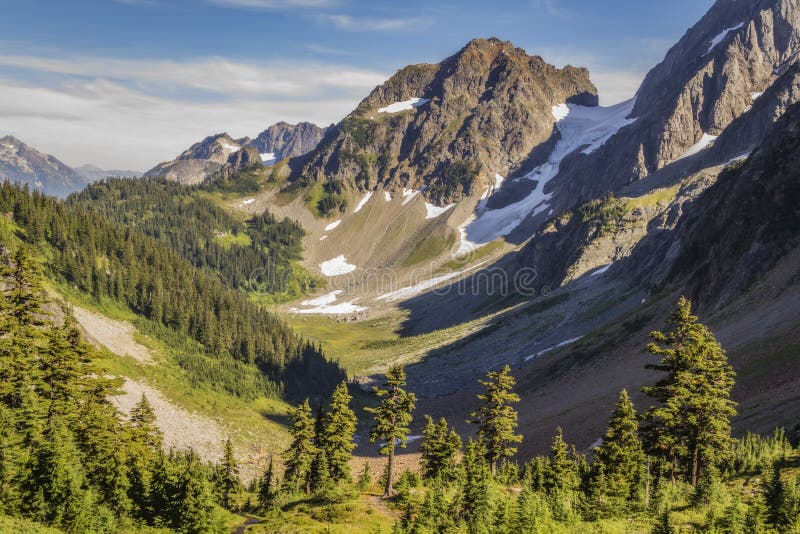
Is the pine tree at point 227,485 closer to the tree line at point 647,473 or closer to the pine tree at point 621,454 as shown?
the tree line at point 647,473

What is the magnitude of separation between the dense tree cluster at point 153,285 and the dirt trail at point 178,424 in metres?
21.9

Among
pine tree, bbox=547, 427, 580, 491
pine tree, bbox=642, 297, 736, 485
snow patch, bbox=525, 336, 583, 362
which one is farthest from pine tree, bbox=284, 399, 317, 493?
snow patch, bbox=525, 336, 583, 362

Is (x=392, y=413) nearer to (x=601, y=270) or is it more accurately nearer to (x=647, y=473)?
(x=647, y=473)

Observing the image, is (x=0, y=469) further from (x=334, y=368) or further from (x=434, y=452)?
(x=334, y=368)

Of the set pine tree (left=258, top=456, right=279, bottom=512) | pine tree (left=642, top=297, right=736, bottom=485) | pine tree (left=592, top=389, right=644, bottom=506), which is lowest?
pine tree (left=258, top=456, right=279, bottom=512)

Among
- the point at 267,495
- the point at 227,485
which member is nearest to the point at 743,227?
the point at 267,495

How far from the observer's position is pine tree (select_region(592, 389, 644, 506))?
127ft

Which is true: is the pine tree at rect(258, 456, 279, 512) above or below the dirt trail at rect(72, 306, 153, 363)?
below

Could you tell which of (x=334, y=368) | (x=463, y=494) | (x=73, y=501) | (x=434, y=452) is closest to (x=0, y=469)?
(x=73, y=501)

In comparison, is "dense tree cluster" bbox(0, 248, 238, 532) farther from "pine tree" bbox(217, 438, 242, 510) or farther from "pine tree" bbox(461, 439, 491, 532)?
"pine tree" bbox(461, 439, 491, 532)

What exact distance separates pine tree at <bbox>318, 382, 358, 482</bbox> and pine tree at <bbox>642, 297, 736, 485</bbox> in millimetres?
25230

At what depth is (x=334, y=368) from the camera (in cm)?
12156

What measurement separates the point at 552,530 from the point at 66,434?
103 ft

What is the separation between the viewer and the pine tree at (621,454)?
127 feet
